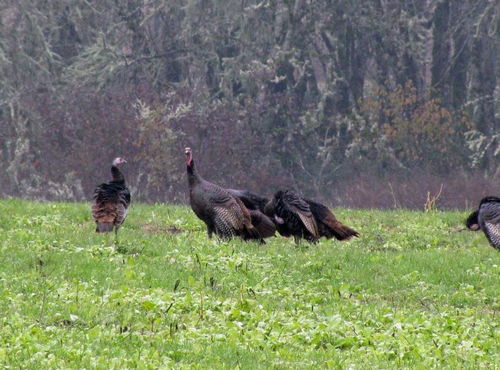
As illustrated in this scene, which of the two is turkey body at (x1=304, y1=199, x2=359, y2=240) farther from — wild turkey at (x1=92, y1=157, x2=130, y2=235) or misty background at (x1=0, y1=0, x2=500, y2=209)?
misty background at (x1=0, y1=0, x2=500, y2=209)

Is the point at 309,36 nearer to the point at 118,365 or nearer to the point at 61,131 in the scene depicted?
the point at 61,131

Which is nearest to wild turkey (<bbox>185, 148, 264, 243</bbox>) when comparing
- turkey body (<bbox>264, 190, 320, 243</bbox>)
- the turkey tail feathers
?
turkey body (<bbox>264, 190, 320, 243</bbox>)

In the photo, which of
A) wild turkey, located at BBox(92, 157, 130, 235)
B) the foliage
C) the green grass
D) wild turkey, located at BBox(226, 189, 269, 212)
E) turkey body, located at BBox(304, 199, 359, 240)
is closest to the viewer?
the green grass

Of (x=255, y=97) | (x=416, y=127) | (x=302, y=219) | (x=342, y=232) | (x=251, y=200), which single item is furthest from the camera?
(x=255, y=97)

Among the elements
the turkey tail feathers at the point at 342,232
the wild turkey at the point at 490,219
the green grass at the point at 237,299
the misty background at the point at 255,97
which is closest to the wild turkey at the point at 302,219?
the turkey tail feathers at the point at 342,232

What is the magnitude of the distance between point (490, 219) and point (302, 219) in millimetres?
2907

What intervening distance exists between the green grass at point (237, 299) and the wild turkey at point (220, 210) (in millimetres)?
303

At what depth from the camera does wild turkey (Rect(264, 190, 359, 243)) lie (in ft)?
60.2

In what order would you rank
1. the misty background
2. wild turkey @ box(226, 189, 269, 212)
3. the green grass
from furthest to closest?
the misty background, wild turkey @ box(226, 189, 269, 212), the green grass

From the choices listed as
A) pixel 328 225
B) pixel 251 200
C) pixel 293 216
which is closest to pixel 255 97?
pixel 251 200

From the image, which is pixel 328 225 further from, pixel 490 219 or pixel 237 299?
pixel 237 299

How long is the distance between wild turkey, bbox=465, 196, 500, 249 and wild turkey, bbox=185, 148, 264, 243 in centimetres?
345

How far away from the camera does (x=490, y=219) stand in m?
18.5

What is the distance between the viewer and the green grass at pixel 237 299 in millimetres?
10672
